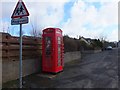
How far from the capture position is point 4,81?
7.19 meters

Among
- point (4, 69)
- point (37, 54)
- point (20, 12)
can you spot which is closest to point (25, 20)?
point (20, 12)

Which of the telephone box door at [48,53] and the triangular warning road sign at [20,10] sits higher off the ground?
the triangular warning road sign at [20,10]

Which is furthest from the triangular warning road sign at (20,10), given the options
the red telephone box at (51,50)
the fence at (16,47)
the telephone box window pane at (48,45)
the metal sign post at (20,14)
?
the telephone box window pane at (48,45)

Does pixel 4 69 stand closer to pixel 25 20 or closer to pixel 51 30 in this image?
pixel 25 20

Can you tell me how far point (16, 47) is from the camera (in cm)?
841

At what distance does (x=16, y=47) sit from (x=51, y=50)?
190 cm

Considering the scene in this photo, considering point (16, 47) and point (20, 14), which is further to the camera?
point (16, 47)

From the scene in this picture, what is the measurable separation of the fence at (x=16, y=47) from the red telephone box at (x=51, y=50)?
0.56 meters

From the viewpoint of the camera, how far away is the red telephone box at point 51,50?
945 centimetres

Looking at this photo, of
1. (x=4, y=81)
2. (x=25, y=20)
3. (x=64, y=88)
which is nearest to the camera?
(x=25, y=20)

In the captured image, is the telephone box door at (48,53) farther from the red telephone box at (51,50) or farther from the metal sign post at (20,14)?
the metal sign post at (20,14)

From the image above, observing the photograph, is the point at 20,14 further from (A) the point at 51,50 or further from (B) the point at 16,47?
(A) the point at 51,50

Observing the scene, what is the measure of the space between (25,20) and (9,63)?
8.08ft

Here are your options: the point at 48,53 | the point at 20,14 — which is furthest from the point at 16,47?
the point at 20,14
